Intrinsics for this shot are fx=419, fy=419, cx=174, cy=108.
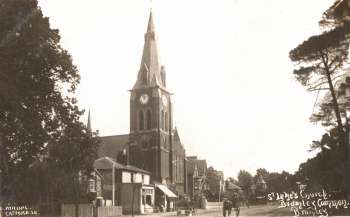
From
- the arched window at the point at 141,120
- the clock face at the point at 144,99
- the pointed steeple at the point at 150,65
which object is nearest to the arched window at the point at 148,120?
the arched window at the point at 141,120

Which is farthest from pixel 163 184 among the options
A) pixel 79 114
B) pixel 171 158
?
pixel 79 114

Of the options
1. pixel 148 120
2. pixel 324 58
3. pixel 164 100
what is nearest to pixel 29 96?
pixel 324 58

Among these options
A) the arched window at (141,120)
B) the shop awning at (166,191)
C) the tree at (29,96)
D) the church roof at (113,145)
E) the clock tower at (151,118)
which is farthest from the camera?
the church roof at (113,145)

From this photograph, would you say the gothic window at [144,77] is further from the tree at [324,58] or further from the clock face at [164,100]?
the tree at [324,58]

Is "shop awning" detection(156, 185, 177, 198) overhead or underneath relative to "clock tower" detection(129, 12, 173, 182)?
underneath

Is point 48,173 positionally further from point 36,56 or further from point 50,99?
point 36,56

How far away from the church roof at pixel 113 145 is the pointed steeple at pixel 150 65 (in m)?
10.0

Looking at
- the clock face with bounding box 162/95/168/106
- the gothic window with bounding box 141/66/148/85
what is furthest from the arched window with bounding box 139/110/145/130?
the gothic window with bounding box 141/66/148/85

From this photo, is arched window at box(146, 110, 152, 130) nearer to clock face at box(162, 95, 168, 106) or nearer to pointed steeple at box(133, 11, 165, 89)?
clock face at box(162, 95, 168, 106)

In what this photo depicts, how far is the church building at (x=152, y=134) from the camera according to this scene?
7019 centimetres

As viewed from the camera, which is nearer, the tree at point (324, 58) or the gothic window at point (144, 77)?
the tree at point (324, 58)

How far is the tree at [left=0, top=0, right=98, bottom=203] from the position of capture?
856 inches

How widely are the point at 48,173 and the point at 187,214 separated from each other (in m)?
19.6

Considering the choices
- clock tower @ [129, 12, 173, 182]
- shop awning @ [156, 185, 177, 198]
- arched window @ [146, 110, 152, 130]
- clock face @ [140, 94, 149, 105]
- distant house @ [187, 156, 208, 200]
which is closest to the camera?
shop awning @ [156, 185, 177, 198]
